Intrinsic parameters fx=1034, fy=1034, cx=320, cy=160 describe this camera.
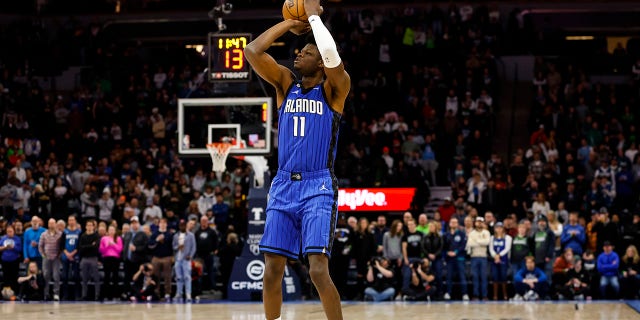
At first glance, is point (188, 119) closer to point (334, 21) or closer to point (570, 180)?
point (570, 180)

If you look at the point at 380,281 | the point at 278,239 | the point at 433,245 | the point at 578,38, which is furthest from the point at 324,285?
the point at 578,38

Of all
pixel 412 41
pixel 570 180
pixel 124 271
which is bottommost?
pixel 124 271

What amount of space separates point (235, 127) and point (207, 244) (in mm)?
2838

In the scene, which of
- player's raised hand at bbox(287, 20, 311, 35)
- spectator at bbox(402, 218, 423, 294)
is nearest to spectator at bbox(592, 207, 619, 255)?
spectator at bbox(402, 218, 423, 294)

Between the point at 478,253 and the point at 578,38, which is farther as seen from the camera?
the point at 578,38

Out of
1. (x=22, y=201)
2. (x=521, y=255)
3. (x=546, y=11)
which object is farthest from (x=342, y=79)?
(x=546, y=11)

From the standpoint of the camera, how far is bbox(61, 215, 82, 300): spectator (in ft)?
66.5

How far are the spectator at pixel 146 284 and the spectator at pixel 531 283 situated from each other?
22.7 feet

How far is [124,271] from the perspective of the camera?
2052 cm

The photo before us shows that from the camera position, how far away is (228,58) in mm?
17172

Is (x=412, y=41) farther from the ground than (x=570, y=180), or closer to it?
farther from the ground

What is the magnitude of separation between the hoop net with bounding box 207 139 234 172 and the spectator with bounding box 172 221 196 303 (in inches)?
87.7

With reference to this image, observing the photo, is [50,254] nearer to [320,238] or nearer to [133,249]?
[133,249]

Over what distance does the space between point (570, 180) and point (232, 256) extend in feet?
25.4
